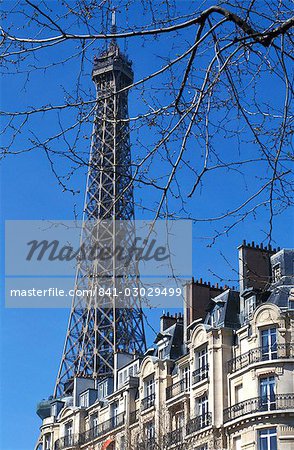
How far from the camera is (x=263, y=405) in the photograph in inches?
1516

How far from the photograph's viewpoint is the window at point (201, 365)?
1682 inches

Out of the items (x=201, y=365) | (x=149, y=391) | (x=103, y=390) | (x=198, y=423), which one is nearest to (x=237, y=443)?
(x=198, y=423)

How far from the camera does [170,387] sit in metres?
46.3

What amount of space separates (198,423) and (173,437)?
1.86m

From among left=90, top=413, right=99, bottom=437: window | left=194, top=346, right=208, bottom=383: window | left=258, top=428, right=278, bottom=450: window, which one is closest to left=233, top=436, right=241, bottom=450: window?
left=258, top=428, right=278, bottom=450: window

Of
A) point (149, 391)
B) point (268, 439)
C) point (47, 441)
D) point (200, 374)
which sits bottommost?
point (268, 439)

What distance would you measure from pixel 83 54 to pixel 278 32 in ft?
6.26

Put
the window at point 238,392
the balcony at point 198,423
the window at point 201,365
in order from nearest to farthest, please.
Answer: the window at point 238,392, the balcony at point 198,423, the window at point 201,365

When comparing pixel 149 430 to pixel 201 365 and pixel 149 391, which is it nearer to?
pixel 149 391

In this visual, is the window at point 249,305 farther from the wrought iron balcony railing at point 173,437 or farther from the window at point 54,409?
the window at point 54,409

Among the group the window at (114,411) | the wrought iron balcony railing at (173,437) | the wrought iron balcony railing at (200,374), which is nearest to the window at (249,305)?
the wrought iron balcony railing at (200,374)

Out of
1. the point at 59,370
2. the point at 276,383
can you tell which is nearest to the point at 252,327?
the point at 276,383

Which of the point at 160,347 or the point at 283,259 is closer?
the point at 283,259

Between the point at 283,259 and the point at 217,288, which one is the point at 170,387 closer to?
the point at 217,288
